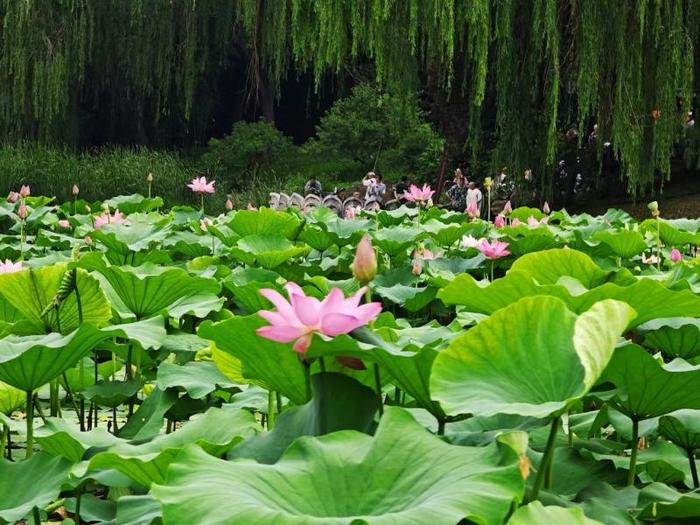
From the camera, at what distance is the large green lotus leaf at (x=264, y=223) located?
8.48 feet

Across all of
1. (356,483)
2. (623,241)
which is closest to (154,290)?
(356,483)

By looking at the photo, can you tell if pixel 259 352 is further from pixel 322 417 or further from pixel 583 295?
pixel 583 295

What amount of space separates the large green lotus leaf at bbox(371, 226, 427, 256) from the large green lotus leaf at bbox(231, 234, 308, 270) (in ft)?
1.01

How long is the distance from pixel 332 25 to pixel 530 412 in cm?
538

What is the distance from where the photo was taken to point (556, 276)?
1309 mm

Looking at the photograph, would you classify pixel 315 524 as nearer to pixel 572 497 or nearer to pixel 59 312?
pixel 572 497

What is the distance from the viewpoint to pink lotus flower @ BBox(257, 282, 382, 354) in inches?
27.2

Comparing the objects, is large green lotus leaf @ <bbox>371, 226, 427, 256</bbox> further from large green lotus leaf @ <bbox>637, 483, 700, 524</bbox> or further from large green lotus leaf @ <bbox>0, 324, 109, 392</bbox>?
large green lotus leaf @ <bbox>637, 483, 700, 524</bbox>

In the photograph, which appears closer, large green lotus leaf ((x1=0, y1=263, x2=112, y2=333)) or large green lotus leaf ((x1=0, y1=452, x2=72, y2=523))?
large green lotus leaf ((x1=0, y1=452, x2=72, y2=523))

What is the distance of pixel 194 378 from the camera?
3.85ft

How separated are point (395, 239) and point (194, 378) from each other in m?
1.40

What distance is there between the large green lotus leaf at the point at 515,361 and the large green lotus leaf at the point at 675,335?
44cm

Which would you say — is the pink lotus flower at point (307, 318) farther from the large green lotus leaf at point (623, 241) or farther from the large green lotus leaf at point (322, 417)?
the large green lotus leaf at point (623, 241)

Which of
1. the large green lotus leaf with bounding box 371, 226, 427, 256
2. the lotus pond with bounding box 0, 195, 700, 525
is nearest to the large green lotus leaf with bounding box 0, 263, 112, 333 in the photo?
the lotus pond with bounding box 0, 195, 700, 525
